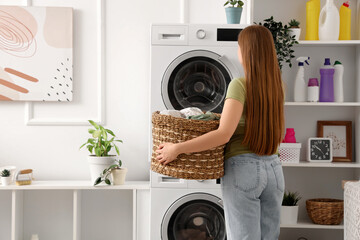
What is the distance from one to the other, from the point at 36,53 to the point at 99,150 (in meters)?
0.86

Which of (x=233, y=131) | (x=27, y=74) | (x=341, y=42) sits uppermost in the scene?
(x=341, y=42)

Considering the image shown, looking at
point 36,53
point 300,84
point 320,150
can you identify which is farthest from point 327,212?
point 36,53

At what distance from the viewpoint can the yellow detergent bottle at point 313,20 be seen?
3.22 metres

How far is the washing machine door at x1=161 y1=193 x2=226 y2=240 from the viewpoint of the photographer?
279cm

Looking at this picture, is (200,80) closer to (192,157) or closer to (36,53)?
(192,157)

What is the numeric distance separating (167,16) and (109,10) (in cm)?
42

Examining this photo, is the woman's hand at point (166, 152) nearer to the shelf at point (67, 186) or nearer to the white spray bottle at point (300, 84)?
the shelf at point (67, 186)

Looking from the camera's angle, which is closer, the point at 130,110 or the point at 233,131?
the point at 233,131

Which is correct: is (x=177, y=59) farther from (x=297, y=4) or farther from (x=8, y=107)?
(x=8, y=107)

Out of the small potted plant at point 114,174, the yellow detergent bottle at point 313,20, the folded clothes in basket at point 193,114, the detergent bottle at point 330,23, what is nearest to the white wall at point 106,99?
the small potted plant at point 114,174

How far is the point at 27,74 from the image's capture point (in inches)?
133

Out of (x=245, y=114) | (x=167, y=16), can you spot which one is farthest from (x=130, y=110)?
(x=245, y=114)

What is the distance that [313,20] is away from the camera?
323 cm

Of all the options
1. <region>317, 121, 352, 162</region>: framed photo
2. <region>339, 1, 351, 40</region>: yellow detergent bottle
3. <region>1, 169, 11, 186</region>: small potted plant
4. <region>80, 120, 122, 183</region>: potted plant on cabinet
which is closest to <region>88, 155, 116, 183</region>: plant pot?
<region>80, 120, 122, 183</region>: potted plant on cabinet
